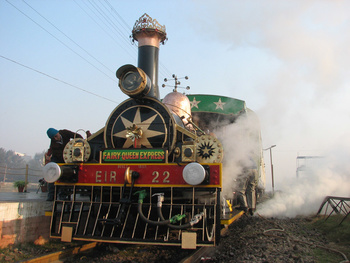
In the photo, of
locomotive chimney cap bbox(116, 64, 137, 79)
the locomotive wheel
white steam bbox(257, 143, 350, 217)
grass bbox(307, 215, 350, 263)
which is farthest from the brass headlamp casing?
white steam bbox(257, 143, 350, 217)

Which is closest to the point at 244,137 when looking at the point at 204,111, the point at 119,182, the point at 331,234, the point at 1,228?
the point at 204,111

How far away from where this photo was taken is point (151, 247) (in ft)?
18.7

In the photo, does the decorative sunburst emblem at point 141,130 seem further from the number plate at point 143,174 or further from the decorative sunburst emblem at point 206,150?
the decorative sunburst emblem at point 206,150

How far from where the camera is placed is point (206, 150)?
4699 millimetres

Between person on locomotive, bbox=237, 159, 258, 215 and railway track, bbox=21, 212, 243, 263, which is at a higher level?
person on locomotive, bbox=237, 159, 258, 215

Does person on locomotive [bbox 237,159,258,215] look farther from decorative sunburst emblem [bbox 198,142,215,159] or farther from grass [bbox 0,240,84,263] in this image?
grass [bbox 0,240,84,263]

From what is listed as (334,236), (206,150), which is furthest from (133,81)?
(334,236)

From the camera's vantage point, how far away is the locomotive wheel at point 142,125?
5.22 meters

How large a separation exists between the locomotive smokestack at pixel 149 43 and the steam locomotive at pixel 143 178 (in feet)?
1.81

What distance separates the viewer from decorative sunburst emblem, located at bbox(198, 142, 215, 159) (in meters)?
4.68

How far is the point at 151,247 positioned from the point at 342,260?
3092 mm

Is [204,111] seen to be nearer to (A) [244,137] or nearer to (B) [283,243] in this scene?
(A) [244,137]

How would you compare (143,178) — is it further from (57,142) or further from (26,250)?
(57,142)

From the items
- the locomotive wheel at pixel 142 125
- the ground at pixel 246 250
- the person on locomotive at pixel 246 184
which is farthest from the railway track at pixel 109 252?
the person on locomotive at pixel 246 184
